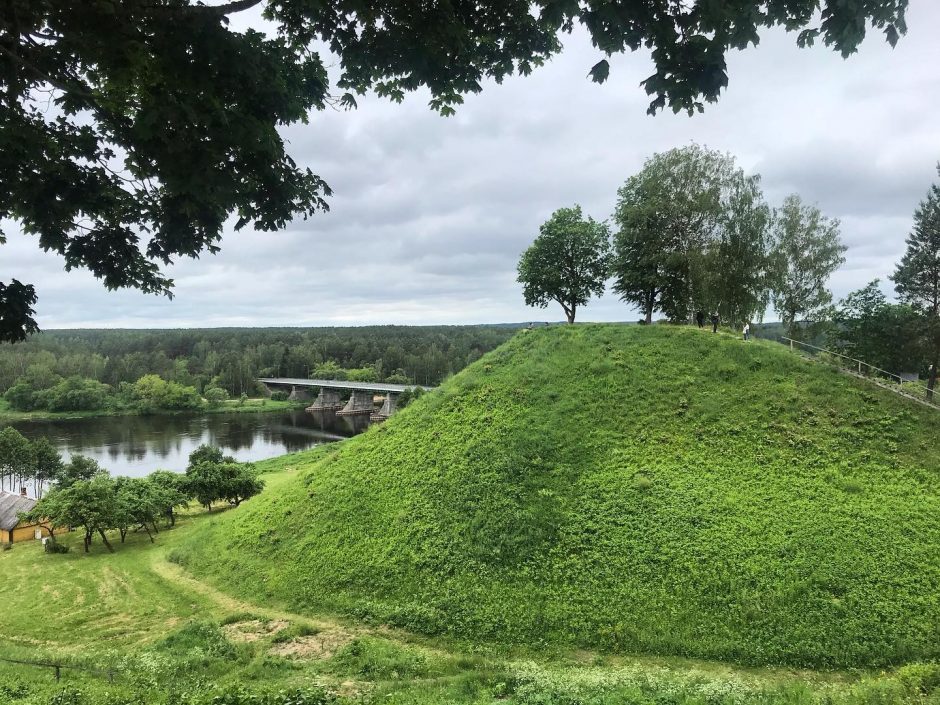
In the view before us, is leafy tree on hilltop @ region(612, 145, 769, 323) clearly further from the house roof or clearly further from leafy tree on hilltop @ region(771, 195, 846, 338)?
the house roof

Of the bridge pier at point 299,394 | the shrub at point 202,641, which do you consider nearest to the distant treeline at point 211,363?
the bridge pier at point 299,394

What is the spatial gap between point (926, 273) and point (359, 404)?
84342mm

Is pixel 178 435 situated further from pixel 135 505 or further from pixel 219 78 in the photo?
pixel 219 78

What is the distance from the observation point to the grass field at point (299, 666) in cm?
860

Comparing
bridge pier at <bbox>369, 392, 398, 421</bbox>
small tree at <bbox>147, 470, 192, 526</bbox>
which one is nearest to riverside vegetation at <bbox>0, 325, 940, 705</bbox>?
small tree at <bbox>147, 470, 192, 526</bbox>

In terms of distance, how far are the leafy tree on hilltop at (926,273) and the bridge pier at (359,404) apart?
8081 centimetres

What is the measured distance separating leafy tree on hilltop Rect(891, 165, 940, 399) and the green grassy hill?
292 inches

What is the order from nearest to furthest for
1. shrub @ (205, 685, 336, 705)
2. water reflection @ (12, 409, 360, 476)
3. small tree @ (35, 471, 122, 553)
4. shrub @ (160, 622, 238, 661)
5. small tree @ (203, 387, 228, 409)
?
1. shrub @ (205, 685, 336, 705)
2. shrub @ (160, 622, 238, 661)
3. small tree @ (35, 471, 122, 553)
4. water reflection @ (12, 409, 360, 476)
5. small tree @ (203, 387, 228, 409)

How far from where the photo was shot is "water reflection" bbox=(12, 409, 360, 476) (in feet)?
188

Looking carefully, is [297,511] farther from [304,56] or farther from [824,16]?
[824,16]

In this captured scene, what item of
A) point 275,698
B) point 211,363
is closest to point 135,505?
point 275,698

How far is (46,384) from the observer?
90625mm

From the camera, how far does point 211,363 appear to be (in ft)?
377

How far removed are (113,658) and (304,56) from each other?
1350 cm
